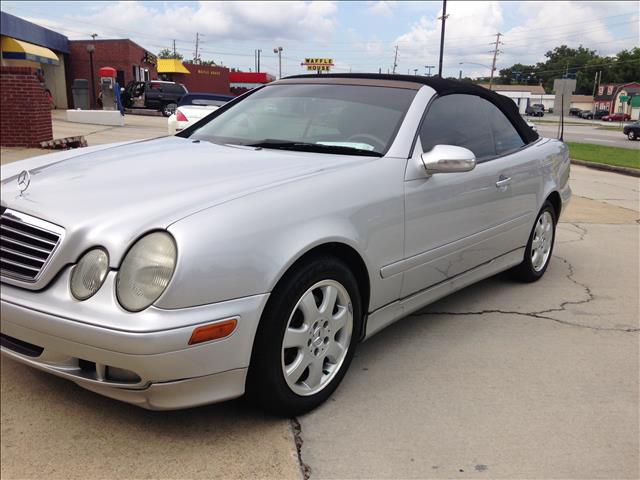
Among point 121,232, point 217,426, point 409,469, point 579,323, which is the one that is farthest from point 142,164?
point 579,323

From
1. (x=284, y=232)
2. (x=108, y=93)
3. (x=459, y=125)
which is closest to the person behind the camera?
(x=284, y=232)

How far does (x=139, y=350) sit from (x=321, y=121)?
1.85 meters

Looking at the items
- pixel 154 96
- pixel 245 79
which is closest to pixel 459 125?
pixel 154 96

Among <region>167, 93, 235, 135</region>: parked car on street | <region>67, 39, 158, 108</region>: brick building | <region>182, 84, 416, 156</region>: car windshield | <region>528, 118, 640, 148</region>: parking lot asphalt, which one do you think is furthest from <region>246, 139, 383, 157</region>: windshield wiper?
<region>67, 39, 158, 108</region>: brick building

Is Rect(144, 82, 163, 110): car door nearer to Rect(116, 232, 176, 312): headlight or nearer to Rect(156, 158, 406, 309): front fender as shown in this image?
Rect(156, 158, 406, 309): front fender

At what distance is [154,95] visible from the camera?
3188 centimetres

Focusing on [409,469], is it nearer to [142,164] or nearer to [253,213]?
[253,213]

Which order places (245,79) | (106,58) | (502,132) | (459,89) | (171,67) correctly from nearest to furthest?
1. (459,89)
2. (502,132)
3. (106,58)
4. (171,67)
5. (245,79)

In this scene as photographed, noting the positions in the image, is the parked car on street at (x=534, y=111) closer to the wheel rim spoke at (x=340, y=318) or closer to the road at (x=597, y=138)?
the road at (x=597, y=138)

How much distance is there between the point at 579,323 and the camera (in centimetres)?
402

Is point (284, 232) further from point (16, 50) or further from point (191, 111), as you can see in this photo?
point (16, 50)

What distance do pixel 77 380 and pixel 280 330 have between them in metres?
0.78

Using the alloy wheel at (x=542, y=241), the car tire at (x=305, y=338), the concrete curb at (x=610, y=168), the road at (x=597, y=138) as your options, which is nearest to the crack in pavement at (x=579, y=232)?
the alloy wheel at (x=542, y=241)

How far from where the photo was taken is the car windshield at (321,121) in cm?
320
